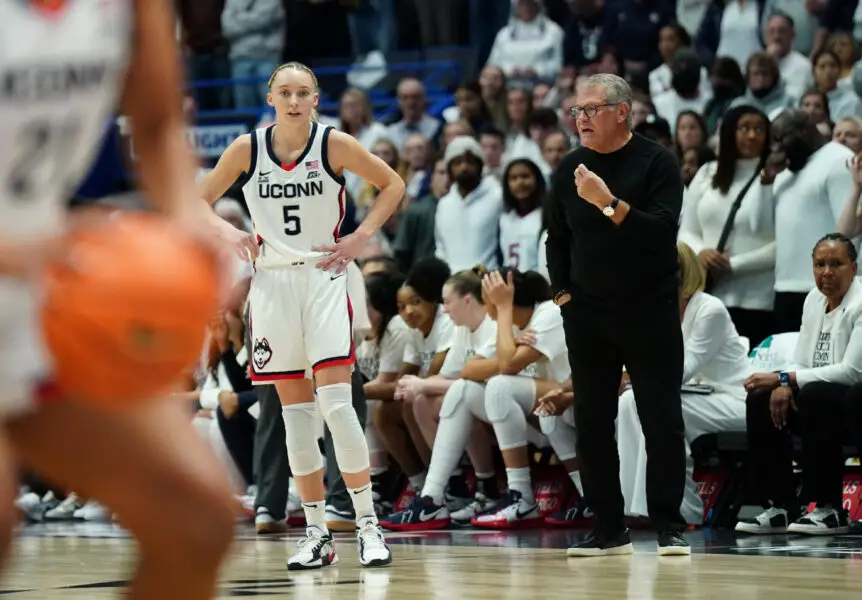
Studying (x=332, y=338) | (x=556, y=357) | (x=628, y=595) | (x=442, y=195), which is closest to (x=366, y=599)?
(x=628, y=595)

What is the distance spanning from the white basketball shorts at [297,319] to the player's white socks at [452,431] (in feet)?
8.49

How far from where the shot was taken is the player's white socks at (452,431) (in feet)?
31.2

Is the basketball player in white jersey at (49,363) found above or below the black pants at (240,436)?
above

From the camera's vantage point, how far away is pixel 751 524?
8.42 meters

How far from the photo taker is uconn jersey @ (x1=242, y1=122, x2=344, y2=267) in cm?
702

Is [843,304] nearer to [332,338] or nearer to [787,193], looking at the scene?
[787,193]

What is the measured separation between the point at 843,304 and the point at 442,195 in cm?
445

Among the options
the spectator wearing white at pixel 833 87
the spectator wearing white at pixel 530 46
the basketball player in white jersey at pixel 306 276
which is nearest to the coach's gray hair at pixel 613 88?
the basketball player in white jersey at pixel 306 276

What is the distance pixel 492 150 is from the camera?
39.8 ft

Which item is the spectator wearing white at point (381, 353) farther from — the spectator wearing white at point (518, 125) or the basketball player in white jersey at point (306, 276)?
the basketball player in white jersey at point (306, 276)

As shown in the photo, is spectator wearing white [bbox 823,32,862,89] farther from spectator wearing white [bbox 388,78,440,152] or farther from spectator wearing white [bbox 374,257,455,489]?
spectator wearing white [bbox 388,78,440,152]

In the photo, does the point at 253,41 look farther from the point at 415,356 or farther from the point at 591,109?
the point at 591,109

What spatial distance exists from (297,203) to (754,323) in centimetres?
395

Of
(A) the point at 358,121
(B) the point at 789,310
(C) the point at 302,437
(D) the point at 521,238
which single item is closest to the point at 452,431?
(D) the point at 521,238
